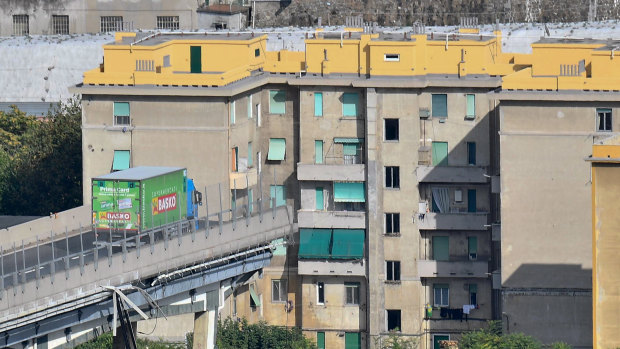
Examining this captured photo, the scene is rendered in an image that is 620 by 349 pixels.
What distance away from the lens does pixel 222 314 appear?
112 m

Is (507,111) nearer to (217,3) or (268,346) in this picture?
(268,346)

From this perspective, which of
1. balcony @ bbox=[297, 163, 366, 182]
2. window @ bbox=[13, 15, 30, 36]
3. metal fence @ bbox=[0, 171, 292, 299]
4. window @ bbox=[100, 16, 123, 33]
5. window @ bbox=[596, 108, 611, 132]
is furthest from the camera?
window @ bbox=[13, 15, 30, 36]

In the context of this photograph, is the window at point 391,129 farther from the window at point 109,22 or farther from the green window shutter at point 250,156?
the window at point 109,22

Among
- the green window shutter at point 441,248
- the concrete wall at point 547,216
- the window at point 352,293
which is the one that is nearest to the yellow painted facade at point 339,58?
the concrete wall at point 547,216

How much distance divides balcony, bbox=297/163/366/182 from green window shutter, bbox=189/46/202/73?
6900 mm

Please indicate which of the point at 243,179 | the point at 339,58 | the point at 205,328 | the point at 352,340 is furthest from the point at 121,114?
the point at 352,340

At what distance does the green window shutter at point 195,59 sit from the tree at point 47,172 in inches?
504

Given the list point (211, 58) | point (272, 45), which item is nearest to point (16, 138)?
point (272, 45)

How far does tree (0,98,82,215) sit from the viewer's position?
124812 millimetres

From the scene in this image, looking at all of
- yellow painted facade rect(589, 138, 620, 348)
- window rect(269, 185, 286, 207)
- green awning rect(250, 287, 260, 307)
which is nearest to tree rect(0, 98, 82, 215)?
window rect(269, 185, 286, 207)

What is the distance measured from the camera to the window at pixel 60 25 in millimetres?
153750

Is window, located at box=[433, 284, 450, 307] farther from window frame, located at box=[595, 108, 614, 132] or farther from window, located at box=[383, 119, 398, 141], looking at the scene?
window frame, located at box=[595, 108, 614, 132]

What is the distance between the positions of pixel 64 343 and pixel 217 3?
65096 mm

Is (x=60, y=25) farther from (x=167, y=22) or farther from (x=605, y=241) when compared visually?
(x=605, y=241)
